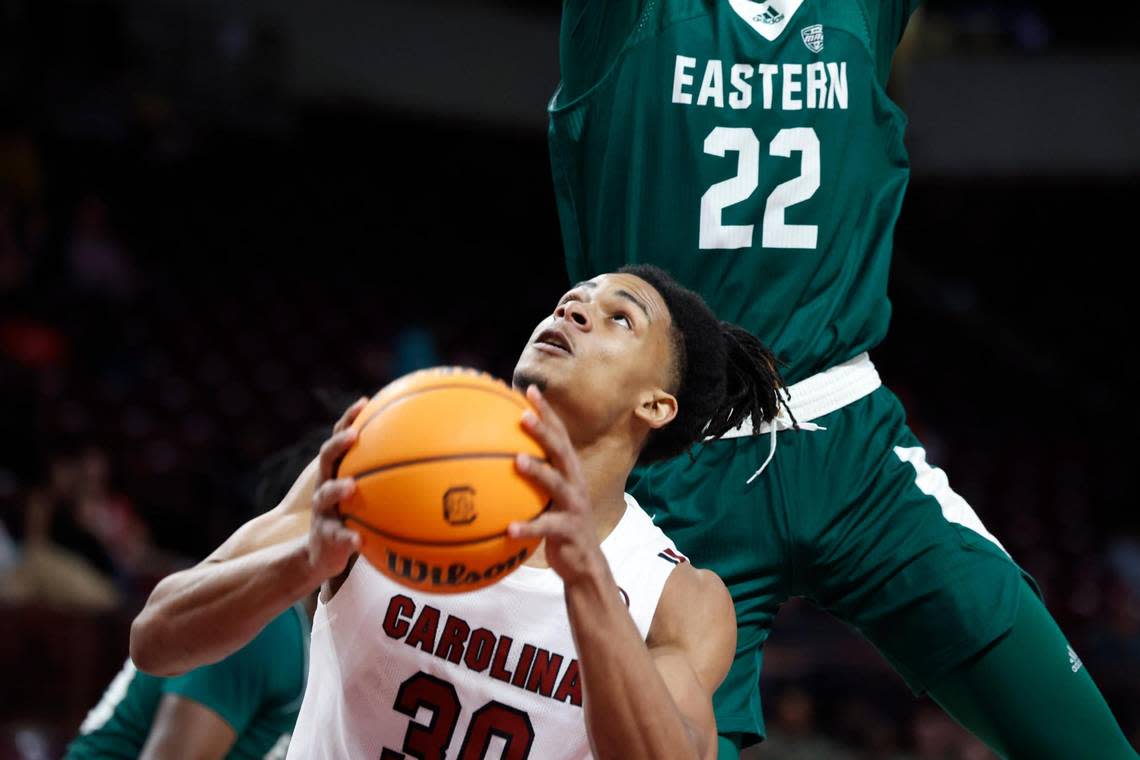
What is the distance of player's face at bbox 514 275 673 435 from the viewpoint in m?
2.70

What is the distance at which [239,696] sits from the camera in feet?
12.6

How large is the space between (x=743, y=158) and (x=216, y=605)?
153 centimetres

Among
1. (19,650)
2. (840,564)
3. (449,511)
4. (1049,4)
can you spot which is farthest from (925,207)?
(449,511)

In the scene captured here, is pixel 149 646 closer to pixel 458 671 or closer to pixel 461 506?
pixel 458 671

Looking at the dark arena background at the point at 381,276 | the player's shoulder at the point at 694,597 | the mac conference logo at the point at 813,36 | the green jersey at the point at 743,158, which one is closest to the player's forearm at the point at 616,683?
the player's shoulder at the point at 694,597

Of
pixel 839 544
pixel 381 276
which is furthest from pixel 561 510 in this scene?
pixel 381 276

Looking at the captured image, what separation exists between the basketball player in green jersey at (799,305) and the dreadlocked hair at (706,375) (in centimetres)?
9

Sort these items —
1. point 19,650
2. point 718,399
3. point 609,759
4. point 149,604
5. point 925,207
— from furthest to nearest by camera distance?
point 925,207 → point 19,650 → point 718,399 → point 149,604 → point 609,759

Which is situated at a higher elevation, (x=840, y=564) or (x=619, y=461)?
(x=619, y=461)

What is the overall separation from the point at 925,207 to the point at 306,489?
15.2m

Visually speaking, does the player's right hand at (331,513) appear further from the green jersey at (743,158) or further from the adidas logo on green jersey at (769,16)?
the adidas logo on green jersey at (769,16)

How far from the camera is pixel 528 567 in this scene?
2.73 m

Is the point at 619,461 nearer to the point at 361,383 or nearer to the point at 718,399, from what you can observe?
the point at 718,399

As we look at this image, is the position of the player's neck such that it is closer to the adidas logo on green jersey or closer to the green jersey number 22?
the green jersey number 22
